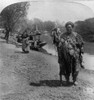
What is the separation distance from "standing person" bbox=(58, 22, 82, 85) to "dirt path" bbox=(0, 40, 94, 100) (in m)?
0.05

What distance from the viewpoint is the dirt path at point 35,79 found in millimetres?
2488

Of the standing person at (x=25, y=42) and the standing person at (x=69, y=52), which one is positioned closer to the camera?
the standing person at (x=69, y=52)

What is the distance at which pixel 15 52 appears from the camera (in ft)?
8.84

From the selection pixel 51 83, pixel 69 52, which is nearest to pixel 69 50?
pixel 69 52

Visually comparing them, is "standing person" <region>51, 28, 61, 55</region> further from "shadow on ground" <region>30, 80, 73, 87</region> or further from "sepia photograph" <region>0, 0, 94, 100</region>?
"shadow on ground" <region>30, 80, 73, 87</region>

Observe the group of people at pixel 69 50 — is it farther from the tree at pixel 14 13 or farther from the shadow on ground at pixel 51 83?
the tree at pixel 14 13

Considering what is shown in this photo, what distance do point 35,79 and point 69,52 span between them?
283 mm

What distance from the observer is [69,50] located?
8.30 feet

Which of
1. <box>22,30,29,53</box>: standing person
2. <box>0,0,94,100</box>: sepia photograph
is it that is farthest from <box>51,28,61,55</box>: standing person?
<box>22,30,29,53</box>: standing person

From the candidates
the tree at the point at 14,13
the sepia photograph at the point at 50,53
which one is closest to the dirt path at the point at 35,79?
the sepia photograph at the point at 50,53

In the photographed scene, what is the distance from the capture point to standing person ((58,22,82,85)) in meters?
2.53

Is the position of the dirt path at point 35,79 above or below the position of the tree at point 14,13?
below

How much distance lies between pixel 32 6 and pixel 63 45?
1.13 feet

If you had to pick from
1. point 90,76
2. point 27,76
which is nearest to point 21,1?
point 27,76
